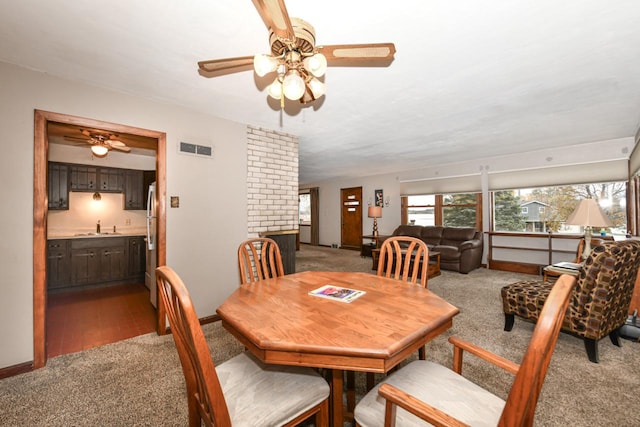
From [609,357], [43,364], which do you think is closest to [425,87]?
[609,357]

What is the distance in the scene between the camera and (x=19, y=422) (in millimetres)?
1587

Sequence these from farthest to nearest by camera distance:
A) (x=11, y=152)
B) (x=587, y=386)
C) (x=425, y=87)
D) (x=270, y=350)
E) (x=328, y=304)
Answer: (x=425, y=87) → (x=11, y=152) → (x=587, y=386) → (x=328, y=304) → (x=270, y=350)

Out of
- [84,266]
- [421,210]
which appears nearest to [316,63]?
[84,266]

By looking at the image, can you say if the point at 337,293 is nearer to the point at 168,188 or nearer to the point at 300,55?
the point at 300,55

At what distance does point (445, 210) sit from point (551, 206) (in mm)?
2049

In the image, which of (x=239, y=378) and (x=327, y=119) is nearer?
(x=239, y=378)

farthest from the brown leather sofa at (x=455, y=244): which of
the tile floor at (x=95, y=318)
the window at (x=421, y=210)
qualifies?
the tile floor at (x=95, y=318)

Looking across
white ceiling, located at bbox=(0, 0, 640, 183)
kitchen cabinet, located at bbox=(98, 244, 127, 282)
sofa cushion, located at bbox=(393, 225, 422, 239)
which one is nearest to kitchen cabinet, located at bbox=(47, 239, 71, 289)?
kitchen cabinet, located at bbox=(98, 244, 127, 282)

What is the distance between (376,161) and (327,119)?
2980mm

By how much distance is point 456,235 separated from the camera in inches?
235

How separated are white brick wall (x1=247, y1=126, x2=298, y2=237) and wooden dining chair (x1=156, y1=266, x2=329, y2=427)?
2321mm

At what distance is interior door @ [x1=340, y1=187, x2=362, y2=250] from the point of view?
857 centimetres

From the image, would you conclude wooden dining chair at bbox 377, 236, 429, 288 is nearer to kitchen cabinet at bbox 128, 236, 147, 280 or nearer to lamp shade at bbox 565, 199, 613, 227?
lamp shade at bbox 565, 199, 613, 227

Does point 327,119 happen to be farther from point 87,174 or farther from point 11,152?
point 87,174
